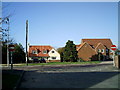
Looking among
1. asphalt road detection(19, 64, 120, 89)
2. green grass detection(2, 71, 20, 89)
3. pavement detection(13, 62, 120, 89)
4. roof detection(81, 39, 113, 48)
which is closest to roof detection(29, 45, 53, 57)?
roof detection(81, 39, 113, 48)

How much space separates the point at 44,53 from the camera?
6269cm

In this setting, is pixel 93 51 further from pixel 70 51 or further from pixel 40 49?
pixel 40 49

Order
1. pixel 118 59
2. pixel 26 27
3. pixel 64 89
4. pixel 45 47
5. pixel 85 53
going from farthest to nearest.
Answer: pixel 45 47
pixel 85 53
pixel 26 27
pixel 118 59
pixel 64 89

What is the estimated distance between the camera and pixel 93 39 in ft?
230

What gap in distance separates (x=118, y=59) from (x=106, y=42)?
49058mm

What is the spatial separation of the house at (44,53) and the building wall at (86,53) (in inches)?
289

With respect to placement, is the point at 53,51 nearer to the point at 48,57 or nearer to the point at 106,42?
the point at 48,57

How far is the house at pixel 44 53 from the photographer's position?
60688 millimetres

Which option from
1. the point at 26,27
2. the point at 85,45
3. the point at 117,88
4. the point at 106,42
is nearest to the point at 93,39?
the point at 106,42

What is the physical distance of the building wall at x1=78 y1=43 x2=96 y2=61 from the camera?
195 ft

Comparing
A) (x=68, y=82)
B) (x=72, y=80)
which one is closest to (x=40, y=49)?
(x=72, y=80)

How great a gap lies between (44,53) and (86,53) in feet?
45.1

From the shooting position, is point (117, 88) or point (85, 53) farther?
point (85, 53)

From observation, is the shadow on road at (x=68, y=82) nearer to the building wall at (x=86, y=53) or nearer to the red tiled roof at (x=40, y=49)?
the building wall at (x=86, y=53)
